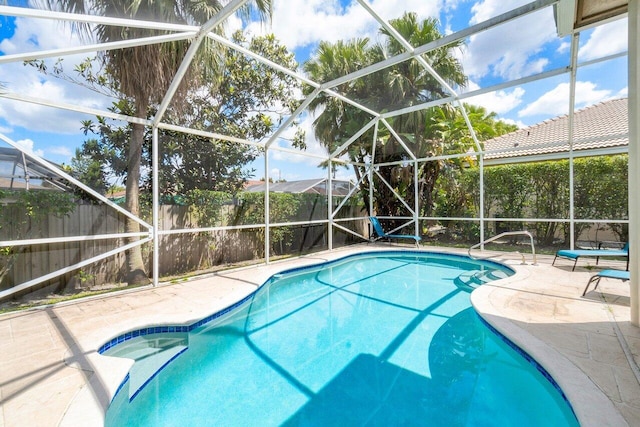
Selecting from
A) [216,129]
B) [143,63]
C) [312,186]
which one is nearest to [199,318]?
[143,63]

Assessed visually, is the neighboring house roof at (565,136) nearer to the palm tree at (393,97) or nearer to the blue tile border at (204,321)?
the palm tree at (393,97)

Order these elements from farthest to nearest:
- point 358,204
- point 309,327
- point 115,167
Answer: point 358,204, point 115,167, point 309,327

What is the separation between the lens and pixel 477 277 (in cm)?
704

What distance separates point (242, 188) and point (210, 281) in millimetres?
2823

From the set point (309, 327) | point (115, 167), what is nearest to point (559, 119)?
point (309, 327)

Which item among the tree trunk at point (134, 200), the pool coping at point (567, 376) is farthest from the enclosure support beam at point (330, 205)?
the pool coping at point (567, 376)

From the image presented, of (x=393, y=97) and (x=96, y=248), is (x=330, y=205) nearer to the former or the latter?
(x=393, y=97)

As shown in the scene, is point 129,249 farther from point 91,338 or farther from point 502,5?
point 502,5

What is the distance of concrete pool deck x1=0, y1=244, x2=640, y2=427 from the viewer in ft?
7.34

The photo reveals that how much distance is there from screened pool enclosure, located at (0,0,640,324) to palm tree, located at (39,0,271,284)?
0.11 ft

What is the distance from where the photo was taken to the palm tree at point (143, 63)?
17.1 feet

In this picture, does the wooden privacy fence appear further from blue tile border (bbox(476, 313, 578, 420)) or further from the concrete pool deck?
blue tile border (bbox(476, 313, 578, 420))

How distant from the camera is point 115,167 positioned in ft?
17.3

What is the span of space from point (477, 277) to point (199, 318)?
19.8 feet
